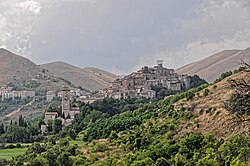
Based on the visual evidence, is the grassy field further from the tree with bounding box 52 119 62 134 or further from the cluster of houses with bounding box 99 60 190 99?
the cluster of houses with bounding box 99 60 190 99

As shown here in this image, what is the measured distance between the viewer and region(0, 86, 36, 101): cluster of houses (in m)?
144

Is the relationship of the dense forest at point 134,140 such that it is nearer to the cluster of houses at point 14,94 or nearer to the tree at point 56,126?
the tree at point 56,126

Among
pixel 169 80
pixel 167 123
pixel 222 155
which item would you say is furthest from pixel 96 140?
pixel 169 80

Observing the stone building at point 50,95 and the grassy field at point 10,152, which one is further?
the stone building at point 50,95

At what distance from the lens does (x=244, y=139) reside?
33500 mm

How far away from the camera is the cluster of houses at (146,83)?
96938mm

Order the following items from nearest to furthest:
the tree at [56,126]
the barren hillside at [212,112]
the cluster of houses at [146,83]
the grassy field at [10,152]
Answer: the barren hillside at [212,112] → the grassy field at [10,152] → the tree at [56,126] → the cluster of houses at [146,83]

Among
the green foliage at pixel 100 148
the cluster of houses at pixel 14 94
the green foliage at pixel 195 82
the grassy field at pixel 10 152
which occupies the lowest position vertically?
the grassy field at pixel 10 152

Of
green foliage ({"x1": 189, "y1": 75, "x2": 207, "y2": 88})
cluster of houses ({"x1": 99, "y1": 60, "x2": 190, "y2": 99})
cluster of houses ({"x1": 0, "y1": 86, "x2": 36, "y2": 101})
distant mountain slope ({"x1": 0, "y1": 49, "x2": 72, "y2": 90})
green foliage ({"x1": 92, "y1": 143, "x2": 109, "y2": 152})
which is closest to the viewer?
green foliage ({"x1": 92, "y1": 143, "x2": 109, "y2": 152})

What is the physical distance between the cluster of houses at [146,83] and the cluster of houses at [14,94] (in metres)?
44.0

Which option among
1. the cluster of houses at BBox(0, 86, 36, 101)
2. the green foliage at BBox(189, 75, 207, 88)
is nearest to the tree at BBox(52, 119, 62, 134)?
the green foliage at BBox(189, 75, 207, 88)

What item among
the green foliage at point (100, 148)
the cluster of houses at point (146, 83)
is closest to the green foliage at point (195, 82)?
the cluster of houses at point (146, 83)

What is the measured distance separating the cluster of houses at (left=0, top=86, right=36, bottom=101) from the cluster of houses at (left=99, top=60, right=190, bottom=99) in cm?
4404

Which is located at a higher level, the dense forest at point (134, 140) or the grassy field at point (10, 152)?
the dense forest at point (134, 140)
